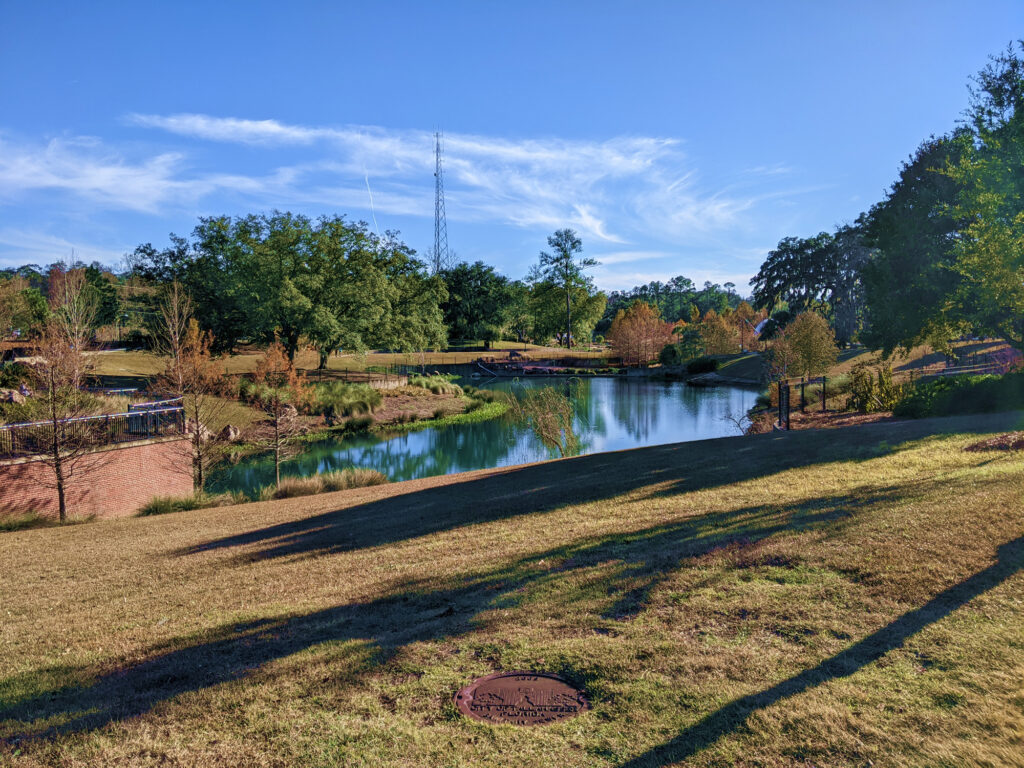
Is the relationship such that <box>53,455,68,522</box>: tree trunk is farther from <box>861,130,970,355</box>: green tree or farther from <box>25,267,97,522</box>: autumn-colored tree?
<box>861,130,970,355</box>: green tree

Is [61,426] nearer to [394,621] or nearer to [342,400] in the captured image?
[394,621]

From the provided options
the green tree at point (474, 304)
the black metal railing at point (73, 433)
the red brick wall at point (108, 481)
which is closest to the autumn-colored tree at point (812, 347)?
the red brick wall at point (108, 481)

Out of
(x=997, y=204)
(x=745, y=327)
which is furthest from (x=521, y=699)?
(x=745, y=327)

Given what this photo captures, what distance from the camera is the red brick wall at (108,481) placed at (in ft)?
54.6

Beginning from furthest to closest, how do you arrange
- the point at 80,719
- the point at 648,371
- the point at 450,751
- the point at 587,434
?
1. the point at 648,371
2. the point at 587,434
3. the point at 80,719
4. the point at 450,751

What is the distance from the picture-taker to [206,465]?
21.8 m

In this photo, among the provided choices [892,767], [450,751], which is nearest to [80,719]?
[450,751]

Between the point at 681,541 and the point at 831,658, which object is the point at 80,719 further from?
the point at 681,541

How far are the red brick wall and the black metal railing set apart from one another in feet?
1.27

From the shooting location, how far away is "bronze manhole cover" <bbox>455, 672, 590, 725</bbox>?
14.1 feet

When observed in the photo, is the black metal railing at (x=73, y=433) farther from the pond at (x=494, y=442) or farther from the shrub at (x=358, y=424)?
→ the shrub at (x=358, y=424)

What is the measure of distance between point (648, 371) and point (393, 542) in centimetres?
6763

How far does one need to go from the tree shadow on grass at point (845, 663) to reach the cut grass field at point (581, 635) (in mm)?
21

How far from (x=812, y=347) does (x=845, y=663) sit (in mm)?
41253
